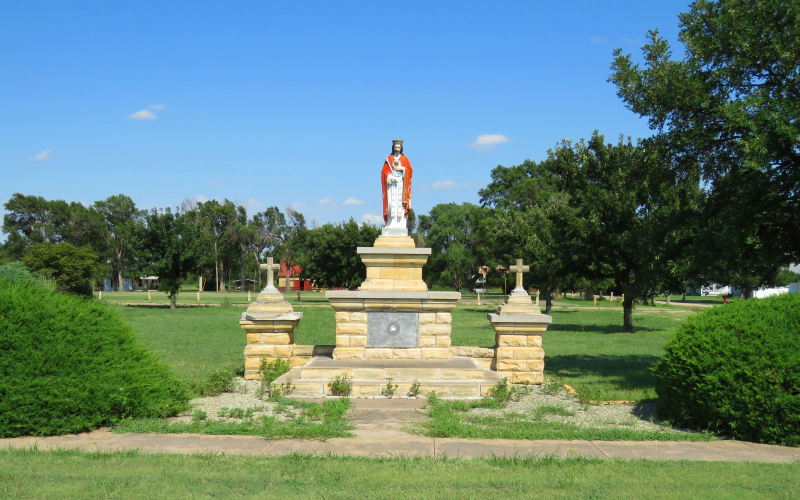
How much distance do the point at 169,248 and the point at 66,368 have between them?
36183 millimetres

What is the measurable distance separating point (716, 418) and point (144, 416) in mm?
7348

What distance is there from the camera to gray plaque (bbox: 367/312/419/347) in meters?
12.2

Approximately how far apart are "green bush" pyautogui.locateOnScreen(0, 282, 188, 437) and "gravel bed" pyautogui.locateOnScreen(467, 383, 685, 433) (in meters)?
4.62

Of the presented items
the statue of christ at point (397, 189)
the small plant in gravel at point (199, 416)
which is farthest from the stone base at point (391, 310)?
the small plant in gravel at point (199, 416)

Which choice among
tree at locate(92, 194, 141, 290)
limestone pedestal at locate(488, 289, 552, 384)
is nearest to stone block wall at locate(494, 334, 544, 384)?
limestone pedestal at locate(488, 289, 552, 384)

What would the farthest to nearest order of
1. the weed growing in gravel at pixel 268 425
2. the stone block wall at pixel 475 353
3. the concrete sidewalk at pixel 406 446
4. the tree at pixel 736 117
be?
the stone block wall at pixel 475 353, the tree at pixel 736 117, the weed growing in gravel at pixel 268 425, the concrete sidewalk at pixel 406 446

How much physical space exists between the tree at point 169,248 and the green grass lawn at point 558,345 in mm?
9603

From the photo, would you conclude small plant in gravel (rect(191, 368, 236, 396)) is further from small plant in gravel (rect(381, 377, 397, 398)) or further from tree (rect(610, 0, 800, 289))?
tree (rect(610, 0, 800, 289))

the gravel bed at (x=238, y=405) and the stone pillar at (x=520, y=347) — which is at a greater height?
the stone pillar at (x=520, y=347)

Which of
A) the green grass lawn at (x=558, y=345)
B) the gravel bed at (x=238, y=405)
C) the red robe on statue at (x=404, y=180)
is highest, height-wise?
the red robe on statue at (x=404, y=180)

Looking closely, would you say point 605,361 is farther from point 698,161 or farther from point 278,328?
point 278,328

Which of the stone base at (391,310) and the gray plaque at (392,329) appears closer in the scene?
the stone base at (391,310)

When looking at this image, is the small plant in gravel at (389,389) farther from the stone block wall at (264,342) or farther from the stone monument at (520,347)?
the stone block wall at (264,342)

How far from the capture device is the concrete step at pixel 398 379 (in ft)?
35.2
